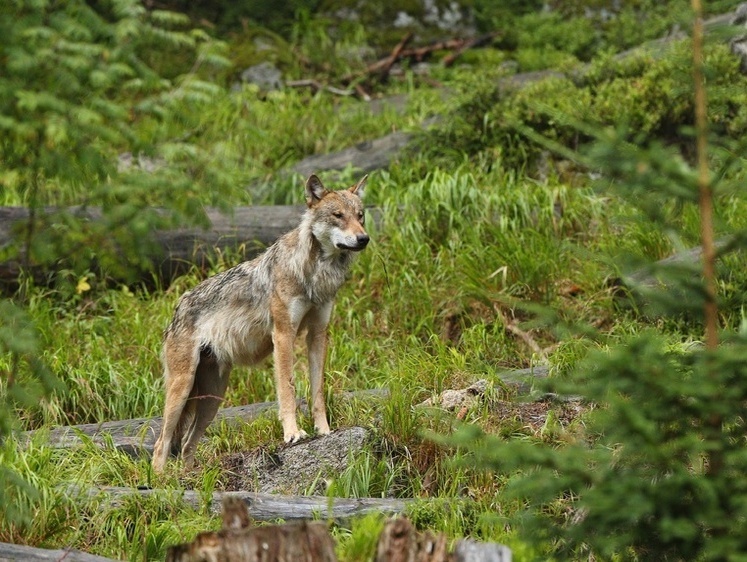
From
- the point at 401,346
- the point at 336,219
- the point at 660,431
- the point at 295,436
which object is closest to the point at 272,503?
the point at 295,436

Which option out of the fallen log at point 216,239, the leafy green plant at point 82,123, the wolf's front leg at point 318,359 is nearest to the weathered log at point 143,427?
the wolf's front leg at point 318,359

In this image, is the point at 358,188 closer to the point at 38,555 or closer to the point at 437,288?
the point at 437,288

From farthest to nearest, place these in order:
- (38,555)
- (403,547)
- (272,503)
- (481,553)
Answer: (272,503) < (38,555) < (481,553) < (403,547)

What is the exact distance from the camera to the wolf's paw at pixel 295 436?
292 inches

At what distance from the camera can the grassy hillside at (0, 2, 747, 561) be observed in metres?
4.72

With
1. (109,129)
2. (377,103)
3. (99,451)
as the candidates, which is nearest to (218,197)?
Answer: (109,129)

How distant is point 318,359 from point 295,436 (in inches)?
25.9

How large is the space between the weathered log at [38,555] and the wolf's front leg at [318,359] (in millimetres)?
2605

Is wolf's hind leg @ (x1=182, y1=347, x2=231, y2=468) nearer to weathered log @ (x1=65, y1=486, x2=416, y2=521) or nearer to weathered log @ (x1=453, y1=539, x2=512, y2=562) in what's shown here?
weathered log @ (x1=65, y1=486, x2=416, y2=521)

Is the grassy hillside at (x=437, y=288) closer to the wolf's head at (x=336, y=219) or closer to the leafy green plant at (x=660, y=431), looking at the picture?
the leafy green plant at (x=660, y=431)

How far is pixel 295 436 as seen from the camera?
7.43m

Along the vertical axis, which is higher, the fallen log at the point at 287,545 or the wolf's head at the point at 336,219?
the wolf's head at the point at 336,219

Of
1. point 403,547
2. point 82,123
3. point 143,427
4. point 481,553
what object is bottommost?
point 143,427

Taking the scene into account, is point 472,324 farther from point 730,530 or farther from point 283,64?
point 283,64
